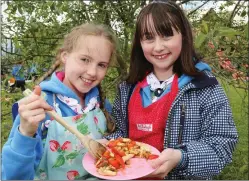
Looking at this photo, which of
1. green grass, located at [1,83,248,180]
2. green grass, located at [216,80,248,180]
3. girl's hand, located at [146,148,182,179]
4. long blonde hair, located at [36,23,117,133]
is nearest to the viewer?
girl's hand, located at [146,148,182,179]

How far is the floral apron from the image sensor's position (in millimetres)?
1694

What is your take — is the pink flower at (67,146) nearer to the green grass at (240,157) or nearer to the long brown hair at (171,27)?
the long brown hair at (171,27)

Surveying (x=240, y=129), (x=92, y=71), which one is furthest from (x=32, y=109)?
(x=240, y=129)

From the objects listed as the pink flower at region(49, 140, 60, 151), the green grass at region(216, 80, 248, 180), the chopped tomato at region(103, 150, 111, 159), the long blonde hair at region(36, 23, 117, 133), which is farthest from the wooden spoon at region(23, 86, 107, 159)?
the green grass at region(216, 80, 248, 180)

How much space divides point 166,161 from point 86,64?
58 cm

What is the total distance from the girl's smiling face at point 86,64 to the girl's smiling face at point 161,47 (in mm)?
195

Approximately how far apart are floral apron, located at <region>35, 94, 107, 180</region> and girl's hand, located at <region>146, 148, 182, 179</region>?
35 centimetres

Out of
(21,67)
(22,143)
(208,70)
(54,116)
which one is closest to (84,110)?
(54,116)

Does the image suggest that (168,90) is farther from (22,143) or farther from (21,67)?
(21,67)

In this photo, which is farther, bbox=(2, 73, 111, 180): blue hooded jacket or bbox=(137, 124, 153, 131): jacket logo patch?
bbox=(137, 124, 153, 131): jacket logo patch

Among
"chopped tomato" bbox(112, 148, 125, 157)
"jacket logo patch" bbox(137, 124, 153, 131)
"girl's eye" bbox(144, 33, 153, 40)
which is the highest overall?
"girl's eye" bbox(144, 33, 153, 40)

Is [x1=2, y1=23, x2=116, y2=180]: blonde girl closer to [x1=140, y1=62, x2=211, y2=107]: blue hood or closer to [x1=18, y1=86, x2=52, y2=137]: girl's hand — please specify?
[x1=18, y1=86, x2=52, y2=137]: girl's hand

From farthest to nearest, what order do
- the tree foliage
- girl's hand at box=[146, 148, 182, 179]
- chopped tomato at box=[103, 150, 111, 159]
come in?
the tree foliage
chopped tomato at box=[103, 150, 111, 159]
girl's hand at box=[146, 148, 182, 179]

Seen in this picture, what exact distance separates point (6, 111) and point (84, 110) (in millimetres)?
1465
